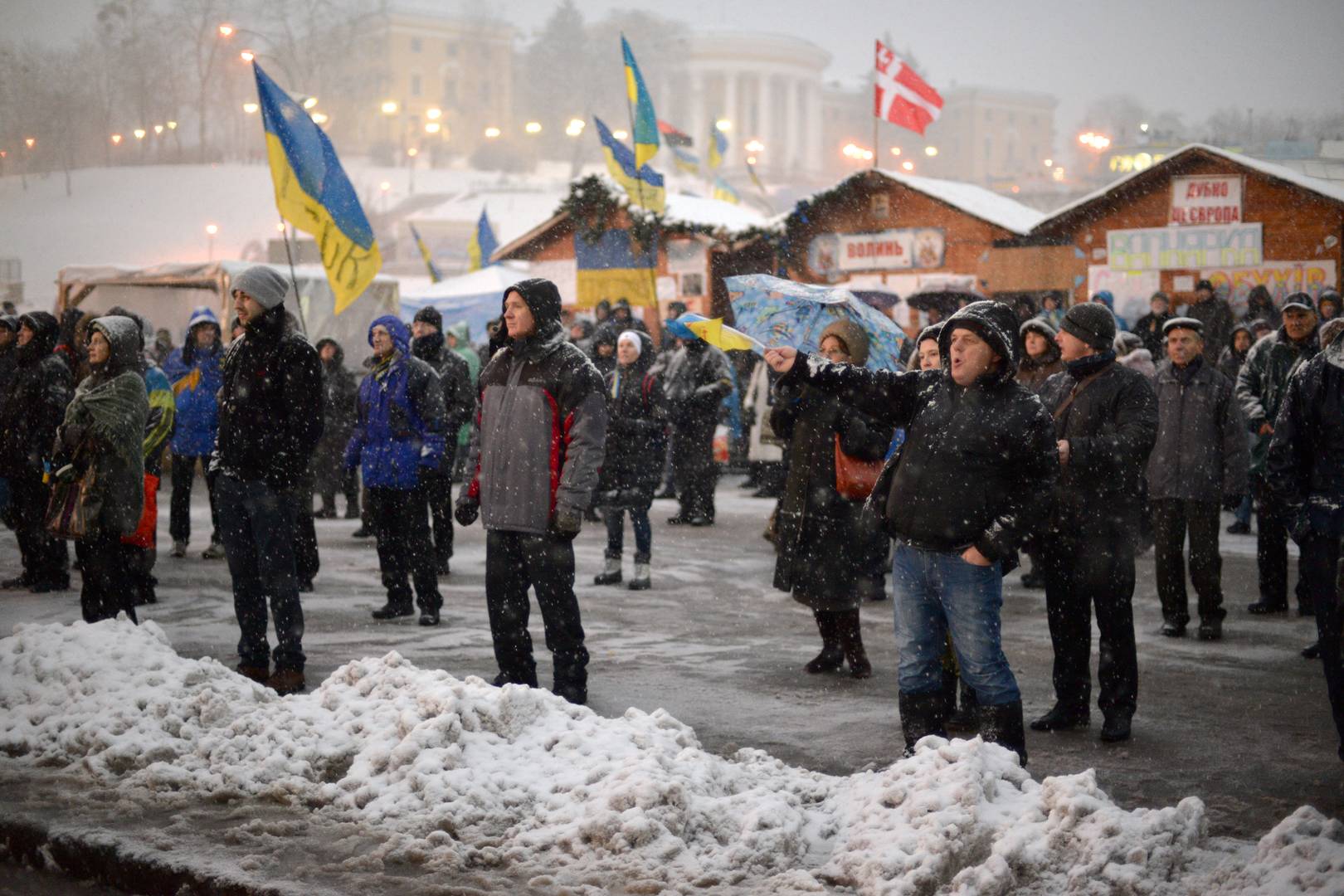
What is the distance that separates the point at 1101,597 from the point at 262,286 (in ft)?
14.0

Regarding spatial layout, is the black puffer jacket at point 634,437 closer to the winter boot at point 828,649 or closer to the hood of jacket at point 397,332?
the hood of jacket at point 397,332

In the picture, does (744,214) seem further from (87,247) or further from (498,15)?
(498,15)

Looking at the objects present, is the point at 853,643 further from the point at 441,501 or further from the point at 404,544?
the point at 441,501

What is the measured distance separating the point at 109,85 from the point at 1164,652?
39121 mm

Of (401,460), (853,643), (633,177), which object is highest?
(633,177)

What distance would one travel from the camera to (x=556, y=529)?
637 cm

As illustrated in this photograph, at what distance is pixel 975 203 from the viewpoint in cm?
2552

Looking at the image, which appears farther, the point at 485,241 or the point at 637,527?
the point at 485,241

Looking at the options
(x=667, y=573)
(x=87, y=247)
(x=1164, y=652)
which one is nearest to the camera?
(x=1164, y=652)

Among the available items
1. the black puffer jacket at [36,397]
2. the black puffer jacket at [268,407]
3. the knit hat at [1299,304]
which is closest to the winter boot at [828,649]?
the black puffer jacket at [268,407]

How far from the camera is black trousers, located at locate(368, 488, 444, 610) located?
8.90 meters

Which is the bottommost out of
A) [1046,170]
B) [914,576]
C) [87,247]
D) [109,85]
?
[914,576]

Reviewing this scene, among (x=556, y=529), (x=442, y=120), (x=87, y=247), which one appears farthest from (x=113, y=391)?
(x=442, y=120)

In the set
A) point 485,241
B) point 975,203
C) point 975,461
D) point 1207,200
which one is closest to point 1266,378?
point 975,461
